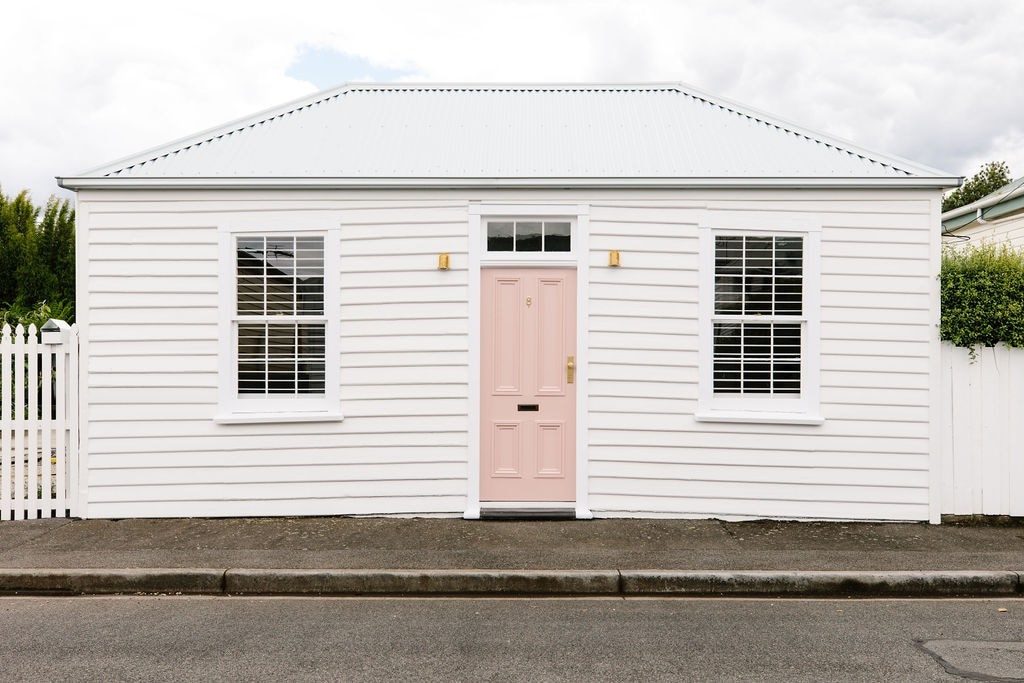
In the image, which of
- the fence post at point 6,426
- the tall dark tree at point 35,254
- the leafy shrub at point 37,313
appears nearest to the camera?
the fence post at point 6,426

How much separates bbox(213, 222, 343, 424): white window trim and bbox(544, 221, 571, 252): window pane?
2087mm

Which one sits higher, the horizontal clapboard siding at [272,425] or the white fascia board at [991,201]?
the white fascia board at [991,201]

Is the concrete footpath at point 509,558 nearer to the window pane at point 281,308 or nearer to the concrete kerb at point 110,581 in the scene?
the concrete kerb at point 110,581

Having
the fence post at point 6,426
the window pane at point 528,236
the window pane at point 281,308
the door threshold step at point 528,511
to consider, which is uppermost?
the window pane at point 528,236

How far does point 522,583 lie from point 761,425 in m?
3.15

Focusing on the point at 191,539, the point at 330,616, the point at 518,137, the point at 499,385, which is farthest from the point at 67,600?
the point at 518,137

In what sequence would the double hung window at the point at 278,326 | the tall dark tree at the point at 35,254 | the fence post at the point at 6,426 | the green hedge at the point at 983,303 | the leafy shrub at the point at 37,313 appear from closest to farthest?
the fence post at the point at 6,426 → the green hedge at the point at 983,303 → the double hung window at the point at 278,326 → the leafy shrub at the point at 37,313 → the tall dark tree at the point at 35,254

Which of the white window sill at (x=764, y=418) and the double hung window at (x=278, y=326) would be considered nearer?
the white window sill at (x=764, y=418)

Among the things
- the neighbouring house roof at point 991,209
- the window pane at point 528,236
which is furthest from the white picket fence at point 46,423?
the neighbouring house roof at point 991,209

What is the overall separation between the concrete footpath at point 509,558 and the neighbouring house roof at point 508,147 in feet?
10.9

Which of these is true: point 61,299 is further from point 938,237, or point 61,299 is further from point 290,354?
point 938,237

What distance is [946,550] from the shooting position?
21.5ft

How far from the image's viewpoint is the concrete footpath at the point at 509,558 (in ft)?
19.2

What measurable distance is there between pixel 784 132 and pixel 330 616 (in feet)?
22.5
